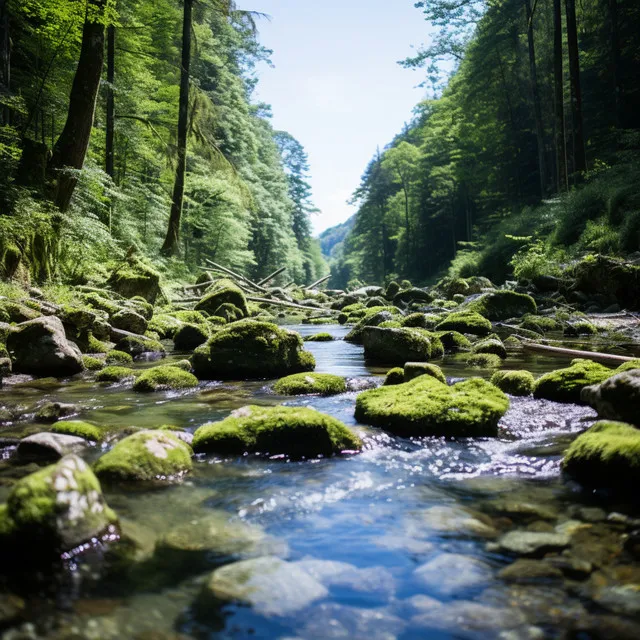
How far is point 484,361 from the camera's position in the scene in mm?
8195

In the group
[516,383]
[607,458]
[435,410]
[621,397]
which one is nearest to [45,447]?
[435,410]

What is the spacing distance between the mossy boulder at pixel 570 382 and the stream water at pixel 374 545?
0.68 metres

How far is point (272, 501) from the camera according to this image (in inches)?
124

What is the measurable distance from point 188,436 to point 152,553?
5.83ft

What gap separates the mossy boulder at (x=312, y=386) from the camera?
6.34 m

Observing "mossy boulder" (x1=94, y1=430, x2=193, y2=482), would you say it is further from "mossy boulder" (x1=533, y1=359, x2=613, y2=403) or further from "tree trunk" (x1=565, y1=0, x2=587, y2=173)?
"tree trunk" (x1=565, y1=0, x2=587, y2=173)

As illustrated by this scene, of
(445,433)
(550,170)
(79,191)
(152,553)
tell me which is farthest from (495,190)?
(152,553)

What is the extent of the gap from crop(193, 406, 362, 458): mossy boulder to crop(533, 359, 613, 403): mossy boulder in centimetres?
255

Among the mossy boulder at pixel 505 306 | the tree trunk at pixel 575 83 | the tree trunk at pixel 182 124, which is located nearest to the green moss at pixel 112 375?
the mossy boulder at pixel 505 306

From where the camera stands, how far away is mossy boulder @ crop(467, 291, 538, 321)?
1368cm

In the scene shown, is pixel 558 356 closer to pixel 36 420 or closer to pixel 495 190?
pixel 36 420

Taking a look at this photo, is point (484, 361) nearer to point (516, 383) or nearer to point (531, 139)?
point (516, 383)

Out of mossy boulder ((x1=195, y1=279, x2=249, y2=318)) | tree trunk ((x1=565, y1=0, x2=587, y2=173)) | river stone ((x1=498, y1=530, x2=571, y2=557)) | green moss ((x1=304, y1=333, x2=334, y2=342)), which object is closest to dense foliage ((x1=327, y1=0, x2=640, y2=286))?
tree trunk ((x1=565, y1=0, x2=587, y2=173))

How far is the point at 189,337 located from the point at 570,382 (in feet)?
24.1
